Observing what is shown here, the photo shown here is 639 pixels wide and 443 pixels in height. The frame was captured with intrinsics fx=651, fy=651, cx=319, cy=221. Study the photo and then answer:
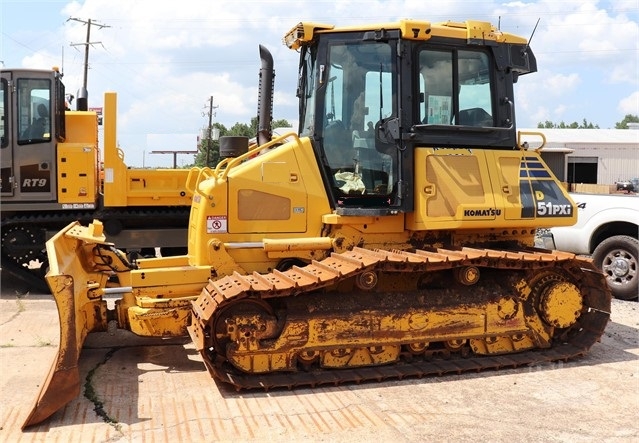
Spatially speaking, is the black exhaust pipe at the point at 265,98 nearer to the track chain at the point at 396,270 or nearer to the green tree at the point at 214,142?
the track chain at the point at 396,270

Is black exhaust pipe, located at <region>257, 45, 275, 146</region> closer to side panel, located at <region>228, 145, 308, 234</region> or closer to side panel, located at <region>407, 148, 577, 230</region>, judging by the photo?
side panel, located at <region>228, 145, 308, 234</region>

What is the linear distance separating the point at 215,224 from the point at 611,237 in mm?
6622

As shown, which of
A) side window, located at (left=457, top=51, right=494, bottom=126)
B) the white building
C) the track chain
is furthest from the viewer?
the white building

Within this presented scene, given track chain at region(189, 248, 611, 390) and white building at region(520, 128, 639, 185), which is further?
white building at region(520, 128, 639, 185)

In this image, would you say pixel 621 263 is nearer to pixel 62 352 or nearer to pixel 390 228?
pixel 390 228

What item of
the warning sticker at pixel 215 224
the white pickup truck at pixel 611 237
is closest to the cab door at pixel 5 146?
the warning sticker at pixel 215 224

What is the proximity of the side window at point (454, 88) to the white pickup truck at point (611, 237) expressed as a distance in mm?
3388

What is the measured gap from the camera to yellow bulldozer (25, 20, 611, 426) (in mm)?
5961

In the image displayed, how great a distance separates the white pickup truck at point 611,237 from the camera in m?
9.68

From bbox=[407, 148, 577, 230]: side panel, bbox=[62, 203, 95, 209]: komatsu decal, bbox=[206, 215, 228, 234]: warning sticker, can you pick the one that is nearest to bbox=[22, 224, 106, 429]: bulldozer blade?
bbox=[206, 215, 228, 234]: warning sticker

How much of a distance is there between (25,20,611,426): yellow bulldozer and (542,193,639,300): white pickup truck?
307cm

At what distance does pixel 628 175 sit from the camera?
33.9 m

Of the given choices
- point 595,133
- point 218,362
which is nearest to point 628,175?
point 595,133

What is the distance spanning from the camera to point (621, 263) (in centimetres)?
973
